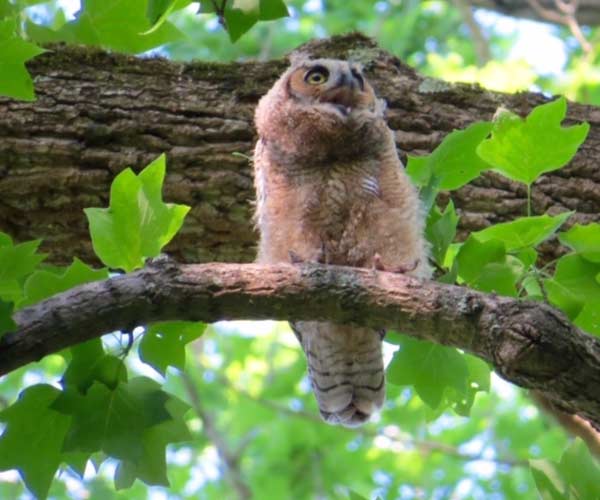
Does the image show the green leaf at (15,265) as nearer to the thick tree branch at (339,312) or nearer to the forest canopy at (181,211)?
the forest canopy at (181,211)

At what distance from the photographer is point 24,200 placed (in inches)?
121

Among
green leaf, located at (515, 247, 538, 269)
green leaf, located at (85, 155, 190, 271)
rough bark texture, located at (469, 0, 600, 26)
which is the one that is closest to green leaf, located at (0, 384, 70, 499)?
green leaf, located at (85, 155, 190, 271)

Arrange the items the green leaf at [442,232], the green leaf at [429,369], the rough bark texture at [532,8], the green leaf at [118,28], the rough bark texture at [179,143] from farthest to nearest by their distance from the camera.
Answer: the rough bark texture at [532,8], the rough bark texture at [179,143], the green leaf at [118,28], the green leaf at [429,369], the green leaf at [442,232]

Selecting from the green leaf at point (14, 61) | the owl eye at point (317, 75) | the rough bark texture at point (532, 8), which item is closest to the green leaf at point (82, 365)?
the green leaf at point (14, 61)

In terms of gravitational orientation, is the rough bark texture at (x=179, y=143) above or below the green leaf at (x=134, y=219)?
below

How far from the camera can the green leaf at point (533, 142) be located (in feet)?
7.00

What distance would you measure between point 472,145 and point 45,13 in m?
4.51

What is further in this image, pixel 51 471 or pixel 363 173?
pixel 363 173

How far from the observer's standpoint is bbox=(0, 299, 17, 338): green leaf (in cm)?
183

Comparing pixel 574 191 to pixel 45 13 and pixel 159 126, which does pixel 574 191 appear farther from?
pixel 45 13

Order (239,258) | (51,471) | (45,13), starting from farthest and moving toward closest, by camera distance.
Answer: (45,13) < (239,258) < (51,471)

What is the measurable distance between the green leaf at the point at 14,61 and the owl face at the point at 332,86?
885 millimetres

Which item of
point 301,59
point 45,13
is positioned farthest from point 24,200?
point 45,13

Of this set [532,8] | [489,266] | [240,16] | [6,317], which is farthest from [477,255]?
[532,8]
